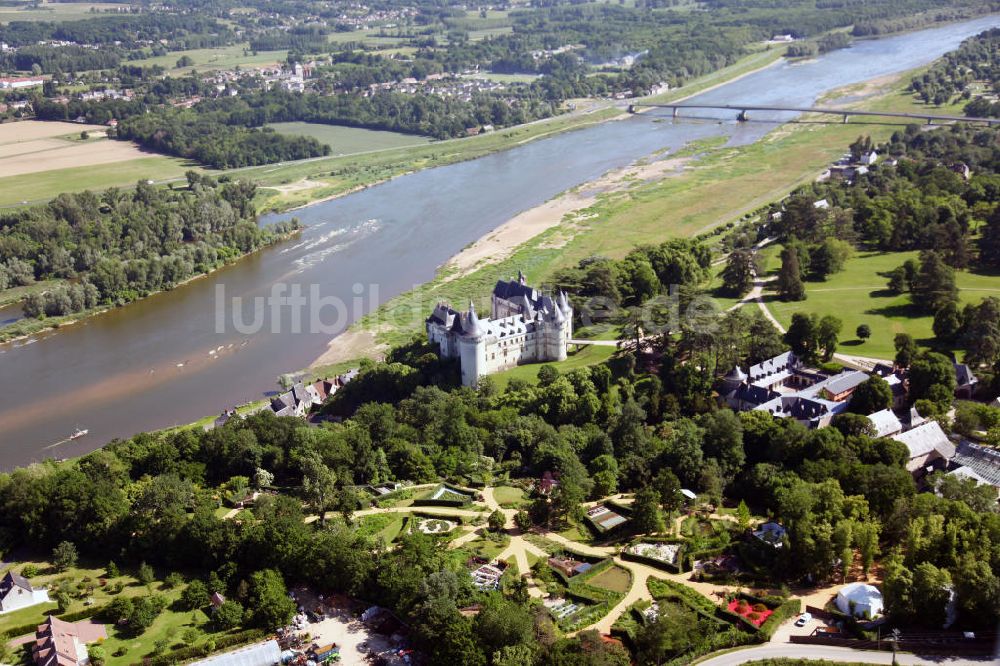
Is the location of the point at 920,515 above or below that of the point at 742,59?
below

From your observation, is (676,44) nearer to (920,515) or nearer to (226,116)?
(226,116)

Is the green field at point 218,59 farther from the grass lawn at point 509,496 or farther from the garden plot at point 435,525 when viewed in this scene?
the garden plot at point 435,525

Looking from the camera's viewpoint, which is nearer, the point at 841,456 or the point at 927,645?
the point at 927,645

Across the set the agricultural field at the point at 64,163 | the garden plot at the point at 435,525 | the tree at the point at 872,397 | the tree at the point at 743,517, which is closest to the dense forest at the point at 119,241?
the agricultural field at the point at 64,163

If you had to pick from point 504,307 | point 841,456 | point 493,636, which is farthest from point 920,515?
point 504,307

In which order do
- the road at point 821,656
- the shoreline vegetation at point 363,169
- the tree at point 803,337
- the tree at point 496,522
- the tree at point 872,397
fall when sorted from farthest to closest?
the shoreline vegetation at point 363,169 < the tree at point 803,337 < the tree at point 872,397 < the tree at point 496,522 < the road at point 821,656

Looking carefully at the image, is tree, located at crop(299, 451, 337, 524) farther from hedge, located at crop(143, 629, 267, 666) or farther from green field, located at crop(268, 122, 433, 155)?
green field, located at crop(268, 122, 433, 155)
